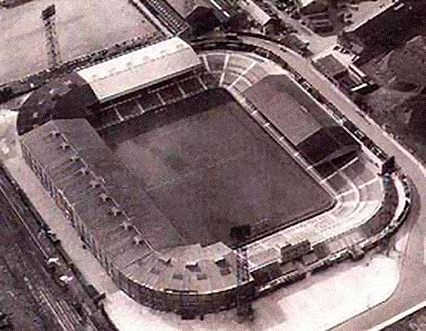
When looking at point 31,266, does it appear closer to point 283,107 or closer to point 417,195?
point 283,107

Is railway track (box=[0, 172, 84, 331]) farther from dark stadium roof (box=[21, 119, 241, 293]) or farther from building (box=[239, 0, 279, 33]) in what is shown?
building (box=[239, 0, 279, 33])

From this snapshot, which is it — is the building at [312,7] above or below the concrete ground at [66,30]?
below

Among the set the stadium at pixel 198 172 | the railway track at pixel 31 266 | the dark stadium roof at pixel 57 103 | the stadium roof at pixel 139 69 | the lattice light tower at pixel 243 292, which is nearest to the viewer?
the lattice light tower at pixel 243 292

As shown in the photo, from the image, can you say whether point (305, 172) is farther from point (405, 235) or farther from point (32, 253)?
point (32, 253)

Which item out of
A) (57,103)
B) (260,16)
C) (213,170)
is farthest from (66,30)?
(213,170)

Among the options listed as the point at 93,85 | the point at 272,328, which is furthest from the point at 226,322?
the point at 93,85

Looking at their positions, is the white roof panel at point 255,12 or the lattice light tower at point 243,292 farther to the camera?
the white roof panel at point 255,12

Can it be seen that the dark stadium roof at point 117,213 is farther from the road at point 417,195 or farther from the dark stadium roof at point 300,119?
the dark stadium roof at point 300,119

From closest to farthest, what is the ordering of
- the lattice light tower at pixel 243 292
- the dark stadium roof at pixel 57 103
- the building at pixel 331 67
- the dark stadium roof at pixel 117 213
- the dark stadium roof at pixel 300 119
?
the lattice light tower at pixel 243 292
the dark stadium roof at pixel 117 213
the dark stadium roof at pixel 300 119
the dark stadium roof at pixel 57 103
the building at pixel 331 67

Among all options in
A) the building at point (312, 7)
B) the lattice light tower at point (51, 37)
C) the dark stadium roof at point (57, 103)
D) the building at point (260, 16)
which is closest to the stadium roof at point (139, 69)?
the dark stadium roof at point (57, 103)
